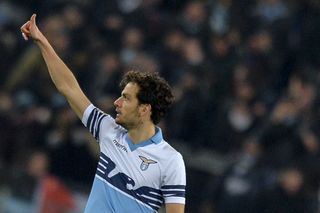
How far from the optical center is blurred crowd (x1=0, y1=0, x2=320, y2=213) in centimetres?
1144

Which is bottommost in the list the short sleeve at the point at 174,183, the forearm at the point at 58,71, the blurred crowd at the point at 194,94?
the short sleeve at the point at 174,183

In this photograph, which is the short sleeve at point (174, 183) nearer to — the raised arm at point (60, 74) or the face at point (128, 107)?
the face at point (128, 107)

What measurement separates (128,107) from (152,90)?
0.62 ft

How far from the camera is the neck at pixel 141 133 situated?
718 cm

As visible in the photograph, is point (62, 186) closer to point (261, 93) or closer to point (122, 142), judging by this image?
point (261, 93)

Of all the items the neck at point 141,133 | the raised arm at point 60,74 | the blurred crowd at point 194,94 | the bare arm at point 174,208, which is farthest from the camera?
the blurred crowd at point 194,94

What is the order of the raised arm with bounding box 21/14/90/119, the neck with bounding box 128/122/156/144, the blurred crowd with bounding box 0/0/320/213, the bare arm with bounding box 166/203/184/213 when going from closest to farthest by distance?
the bare arm with bounding box 166/203/184/213 < the neck with bounding box 128/122/156/144 < the raised arm with bounding box 21/14/90/119 < the blurred crowd with bounding box 0/0/320/213

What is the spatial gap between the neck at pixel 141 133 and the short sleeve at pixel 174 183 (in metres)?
0.25

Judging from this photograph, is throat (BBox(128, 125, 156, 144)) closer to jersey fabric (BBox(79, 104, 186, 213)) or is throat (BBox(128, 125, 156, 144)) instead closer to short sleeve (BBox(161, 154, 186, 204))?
jersey fabric (BBox(79, 104, 186, 213))

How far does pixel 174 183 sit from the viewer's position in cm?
703

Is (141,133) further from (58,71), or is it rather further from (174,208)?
(58,71)

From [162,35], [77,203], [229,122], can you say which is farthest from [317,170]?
[162,35]

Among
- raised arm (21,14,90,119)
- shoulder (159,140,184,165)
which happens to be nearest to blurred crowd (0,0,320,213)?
shoulder (159,140,184,165)

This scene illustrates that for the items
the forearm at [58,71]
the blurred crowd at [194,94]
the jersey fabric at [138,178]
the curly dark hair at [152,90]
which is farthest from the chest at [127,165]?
the blurred crowd at [194,94]
